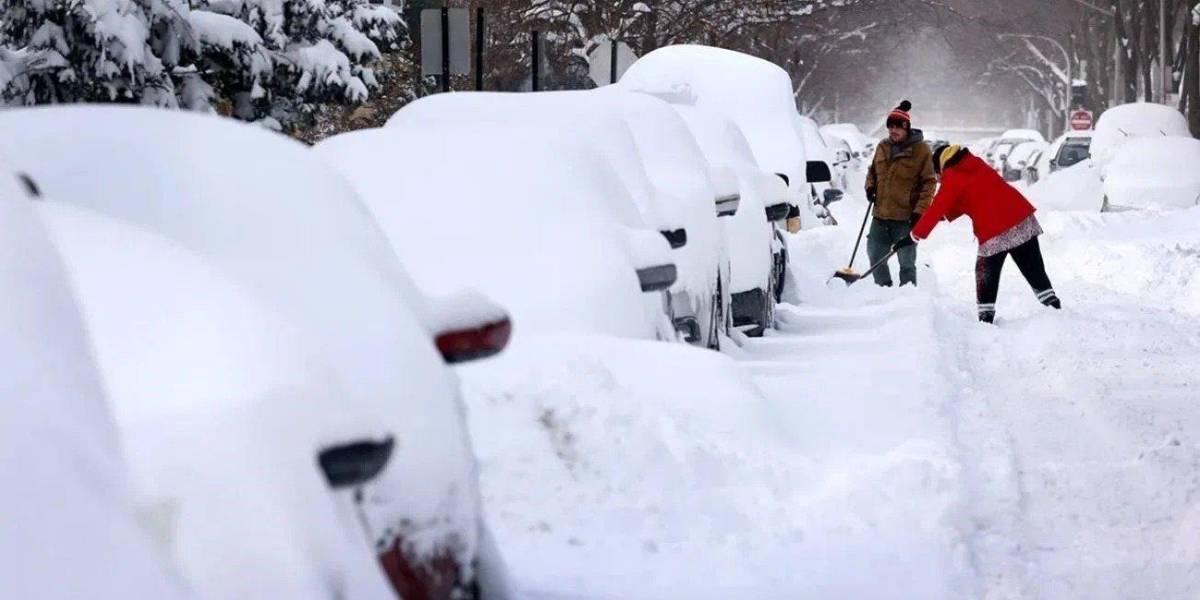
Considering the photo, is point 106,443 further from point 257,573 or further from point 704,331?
point 704,331

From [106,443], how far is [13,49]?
1480cm

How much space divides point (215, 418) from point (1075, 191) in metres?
34.0

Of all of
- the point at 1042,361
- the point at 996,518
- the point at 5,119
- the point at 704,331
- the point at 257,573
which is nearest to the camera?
the point at 257,573

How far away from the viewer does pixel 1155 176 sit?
96.3 feet

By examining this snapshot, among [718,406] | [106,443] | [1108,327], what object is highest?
[106,443]

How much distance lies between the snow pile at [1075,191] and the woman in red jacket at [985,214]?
20380 millimetres

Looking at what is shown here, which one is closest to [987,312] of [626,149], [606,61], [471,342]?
[626,149]

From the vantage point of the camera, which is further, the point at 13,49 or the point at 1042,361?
the point at 13,49

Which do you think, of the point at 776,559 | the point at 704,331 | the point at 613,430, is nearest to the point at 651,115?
the point at 704,331

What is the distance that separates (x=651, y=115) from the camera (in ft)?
38.8

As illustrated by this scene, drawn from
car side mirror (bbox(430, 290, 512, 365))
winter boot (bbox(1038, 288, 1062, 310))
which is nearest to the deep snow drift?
car side mirror (bbox(430, 290, 512, 365))

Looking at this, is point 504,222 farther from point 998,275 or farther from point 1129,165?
point 1129,165

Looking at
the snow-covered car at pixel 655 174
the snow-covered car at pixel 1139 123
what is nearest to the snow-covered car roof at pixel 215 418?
the snow-covered car at pixel 655 174

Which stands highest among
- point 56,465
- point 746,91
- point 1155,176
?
point 56,465
